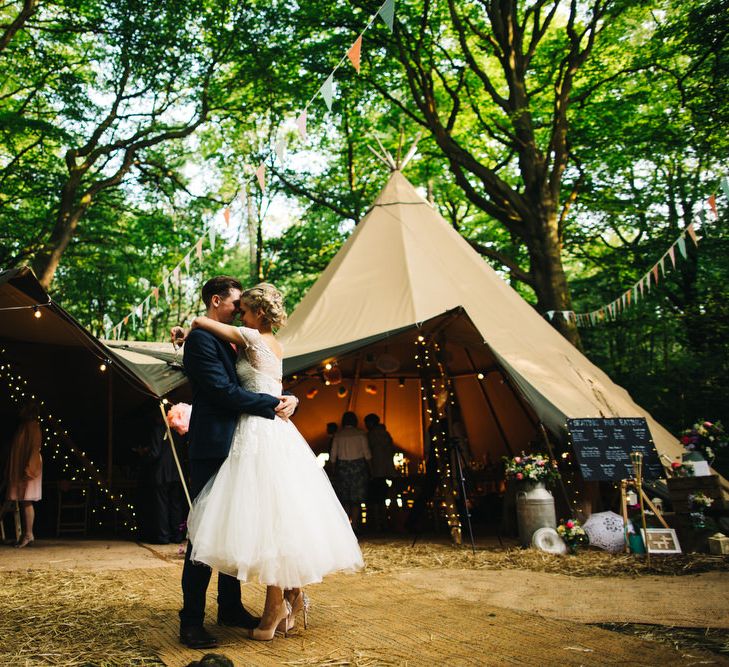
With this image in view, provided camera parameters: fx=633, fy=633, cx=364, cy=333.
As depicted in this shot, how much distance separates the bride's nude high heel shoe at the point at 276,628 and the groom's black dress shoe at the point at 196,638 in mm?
173

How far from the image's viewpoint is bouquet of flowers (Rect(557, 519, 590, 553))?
5230 millimetres

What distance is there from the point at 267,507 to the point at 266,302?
88 cm

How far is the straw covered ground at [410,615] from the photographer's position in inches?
94.7

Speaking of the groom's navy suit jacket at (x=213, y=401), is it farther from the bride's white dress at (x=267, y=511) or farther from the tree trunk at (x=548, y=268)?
the tree trunk at (x=548, y=268)

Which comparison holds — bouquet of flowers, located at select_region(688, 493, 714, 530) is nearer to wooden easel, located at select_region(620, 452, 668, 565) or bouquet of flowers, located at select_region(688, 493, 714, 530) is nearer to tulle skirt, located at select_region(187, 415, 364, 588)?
wooden easel, located at select_region(620, 452, 668, 565)

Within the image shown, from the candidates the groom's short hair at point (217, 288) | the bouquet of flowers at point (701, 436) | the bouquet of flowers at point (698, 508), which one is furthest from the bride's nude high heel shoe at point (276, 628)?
the bouquet of flowers at point (701, 436)

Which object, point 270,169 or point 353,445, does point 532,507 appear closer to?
point 353,445

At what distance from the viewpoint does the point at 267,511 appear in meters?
2.50

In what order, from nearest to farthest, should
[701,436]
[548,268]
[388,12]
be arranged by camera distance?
1. [388,12]
2. [701,436]
3. [548,268]

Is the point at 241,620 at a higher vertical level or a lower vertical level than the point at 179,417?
lower

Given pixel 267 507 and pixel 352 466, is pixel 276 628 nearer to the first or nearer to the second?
pixel 267 507

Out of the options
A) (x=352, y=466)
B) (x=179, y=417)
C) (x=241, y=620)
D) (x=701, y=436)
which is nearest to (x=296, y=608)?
(x=241, y=620)

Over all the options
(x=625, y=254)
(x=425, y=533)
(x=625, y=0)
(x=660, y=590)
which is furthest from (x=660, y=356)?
(x=660, y=590)

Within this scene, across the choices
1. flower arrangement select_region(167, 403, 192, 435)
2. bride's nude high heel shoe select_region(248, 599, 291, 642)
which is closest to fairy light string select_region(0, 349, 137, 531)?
flower arrangement select_region(167, 403, 192, 435)
